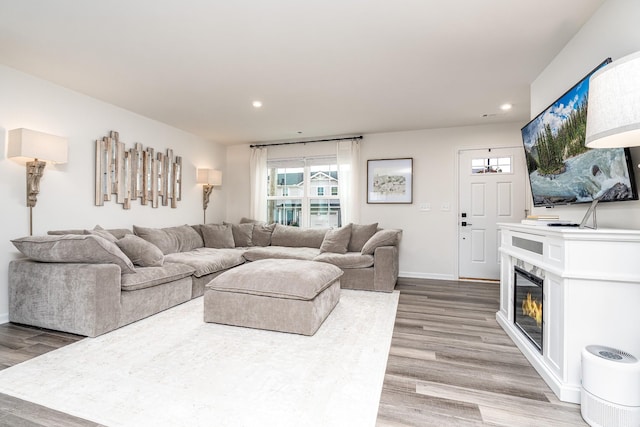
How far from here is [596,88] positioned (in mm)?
1305

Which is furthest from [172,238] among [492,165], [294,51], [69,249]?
[492,165]

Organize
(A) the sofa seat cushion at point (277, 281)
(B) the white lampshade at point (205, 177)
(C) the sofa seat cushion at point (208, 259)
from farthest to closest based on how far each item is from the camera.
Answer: (B) the white lampshade at point (205, 177)
(C) the sofa seat cushion at point (208, 259)
(A) the sofa seat cushion at point (277, 281)

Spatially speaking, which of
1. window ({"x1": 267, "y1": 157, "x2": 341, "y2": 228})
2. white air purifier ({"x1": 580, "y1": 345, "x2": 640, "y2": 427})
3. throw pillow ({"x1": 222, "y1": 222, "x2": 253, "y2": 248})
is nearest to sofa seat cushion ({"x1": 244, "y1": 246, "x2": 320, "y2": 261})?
throw pillow ({"x1": 222, "y1": 222, "x2": 253, "y2": 248})

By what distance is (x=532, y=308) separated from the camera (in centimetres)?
221

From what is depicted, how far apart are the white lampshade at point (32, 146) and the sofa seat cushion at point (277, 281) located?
2007 millimetres

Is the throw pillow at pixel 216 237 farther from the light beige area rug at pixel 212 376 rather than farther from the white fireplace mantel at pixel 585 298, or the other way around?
the white fireplace mantel at pixel 585 298

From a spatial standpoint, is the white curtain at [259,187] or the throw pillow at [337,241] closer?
the throw pillow at [337,241]

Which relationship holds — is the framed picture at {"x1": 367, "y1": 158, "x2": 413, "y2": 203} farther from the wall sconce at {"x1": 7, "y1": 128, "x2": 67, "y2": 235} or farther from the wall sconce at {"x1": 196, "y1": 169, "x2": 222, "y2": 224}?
the wall sconce at {"x1": 7, "y1": 128, "x2": 67, "y2": 235}

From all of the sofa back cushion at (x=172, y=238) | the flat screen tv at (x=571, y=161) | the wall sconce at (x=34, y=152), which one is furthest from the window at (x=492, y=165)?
the wall sconce at (x=34, y=152)

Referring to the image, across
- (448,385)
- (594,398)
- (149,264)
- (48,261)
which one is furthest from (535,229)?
(48,261)

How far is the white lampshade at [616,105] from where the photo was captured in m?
1.15

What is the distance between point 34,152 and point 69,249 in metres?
1.07

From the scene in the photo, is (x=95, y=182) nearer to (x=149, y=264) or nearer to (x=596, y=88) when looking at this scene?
(x=149, y=264)

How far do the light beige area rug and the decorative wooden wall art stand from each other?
6.54ft
